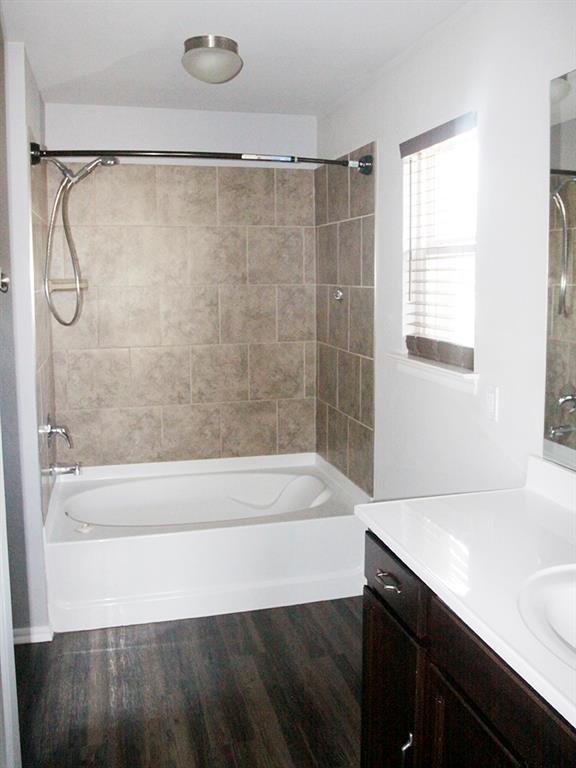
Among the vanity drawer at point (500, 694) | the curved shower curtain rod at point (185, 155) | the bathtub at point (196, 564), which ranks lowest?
the bathtub at point (196, 564)

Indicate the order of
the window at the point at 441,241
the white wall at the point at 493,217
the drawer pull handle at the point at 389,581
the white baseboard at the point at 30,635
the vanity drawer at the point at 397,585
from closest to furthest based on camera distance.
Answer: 1. the vanity drawer at the point at 397,585
2. the drawer pull handle at the point at 389,581
3. the white wall at the point at 493,217
4. the window at the point at 441,241
5. the white baseboard at the point at 30,635

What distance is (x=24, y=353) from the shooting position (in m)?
2.93

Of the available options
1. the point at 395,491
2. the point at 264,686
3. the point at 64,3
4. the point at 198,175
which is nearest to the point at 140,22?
the point at 64,3

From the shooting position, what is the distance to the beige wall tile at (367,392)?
135 inches

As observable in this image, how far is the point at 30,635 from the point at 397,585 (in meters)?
1.89

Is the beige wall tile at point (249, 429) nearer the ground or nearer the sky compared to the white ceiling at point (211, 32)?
nearer the ground

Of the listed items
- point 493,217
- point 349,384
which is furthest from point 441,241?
point 349,384

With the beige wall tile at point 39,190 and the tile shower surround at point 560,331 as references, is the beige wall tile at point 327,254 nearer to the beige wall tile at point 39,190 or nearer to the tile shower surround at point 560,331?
the beige wall tile at point 39,190

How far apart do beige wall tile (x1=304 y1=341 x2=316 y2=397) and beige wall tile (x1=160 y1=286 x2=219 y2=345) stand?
53cm

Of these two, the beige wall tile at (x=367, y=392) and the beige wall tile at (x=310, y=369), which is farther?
the beige wall tile at (x=310, y=369)

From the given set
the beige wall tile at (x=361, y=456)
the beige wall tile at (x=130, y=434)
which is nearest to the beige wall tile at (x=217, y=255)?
the beige wall tile at (x=130, y=434)

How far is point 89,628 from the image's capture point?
313cm

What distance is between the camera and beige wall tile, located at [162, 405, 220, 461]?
409 cm

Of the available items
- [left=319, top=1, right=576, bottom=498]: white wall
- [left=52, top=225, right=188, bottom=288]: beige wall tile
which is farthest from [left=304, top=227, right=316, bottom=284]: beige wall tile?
[left=319, top=1, right=576, bottom=498]: white wall
